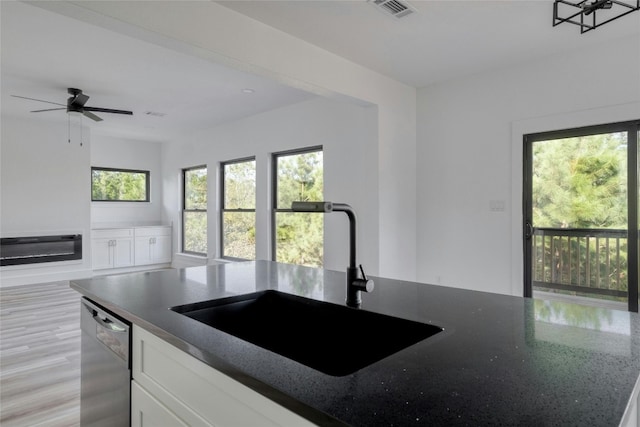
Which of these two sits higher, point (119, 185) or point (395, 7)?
point (395, 7)

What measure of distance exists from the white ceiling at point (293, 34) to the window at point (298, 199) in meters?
0.88

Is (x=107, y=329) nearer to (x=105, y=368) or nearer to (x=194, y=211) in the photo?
(x=105, y=368)

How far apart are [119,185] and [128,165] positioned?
45cm

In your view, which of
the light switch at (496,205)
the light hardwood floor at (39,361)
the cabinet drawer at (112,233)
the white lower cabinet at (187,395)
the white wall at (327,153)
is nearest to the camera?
the white lower cabinet at (187,395)

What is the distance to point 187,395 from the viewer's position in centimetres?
104

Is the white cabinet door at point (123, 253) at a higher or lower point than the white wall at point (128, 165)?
lower

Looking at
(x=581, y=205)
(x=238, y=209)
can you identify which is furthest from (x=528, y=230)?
(x=238, y=209)

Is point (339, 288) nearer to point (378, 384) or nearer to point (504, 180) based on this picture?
point (378, 384)

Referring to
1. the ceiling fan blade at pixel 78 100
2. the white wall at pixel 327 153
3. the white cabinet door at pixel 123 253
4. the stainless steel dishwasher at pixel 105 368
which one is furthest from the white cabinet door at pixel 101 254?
the stainless steel dishwasher at pixel 105 368

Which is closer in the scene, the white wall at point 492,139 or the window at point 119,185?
the white wall at point 492,139

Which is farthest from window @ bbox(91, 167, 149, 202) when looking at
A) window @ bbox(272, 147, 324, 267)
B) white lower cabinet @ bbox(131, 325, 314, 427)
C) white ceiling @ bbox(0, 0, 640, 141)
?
white lower cabinet @ bbox(131, 325, 314, 427)

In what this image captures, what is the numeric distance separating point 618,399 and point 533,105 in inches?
146

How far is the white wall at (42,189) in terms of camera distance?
5945 mm

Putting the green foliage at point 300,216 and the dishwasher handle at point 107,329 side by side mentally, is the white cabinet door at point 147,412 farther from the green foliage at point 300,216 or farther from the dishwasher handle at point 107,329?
the green foliage at point 300,216
